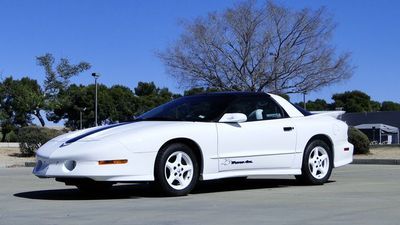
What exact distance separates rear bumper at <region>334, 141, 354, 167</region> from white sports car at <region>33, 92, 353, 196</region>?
0.02 metres

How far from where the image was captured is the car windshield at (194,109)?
909 cm

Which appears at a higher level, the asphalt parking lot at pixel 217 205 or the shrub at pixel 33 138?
the shrub at pixel 33 138

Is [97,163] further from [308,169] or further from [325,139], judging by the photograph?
[325,139]

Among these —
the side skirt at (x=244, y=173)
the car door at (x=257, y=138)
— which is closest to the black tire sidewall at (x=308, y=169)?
the side skirt at (x=244, y=173)

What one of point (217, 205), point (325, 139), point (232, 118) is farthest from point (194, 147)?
point (325, 139)

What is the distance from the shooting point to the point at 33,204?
7.95 meters

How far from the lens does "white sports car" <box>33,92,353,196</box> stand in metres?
8.13

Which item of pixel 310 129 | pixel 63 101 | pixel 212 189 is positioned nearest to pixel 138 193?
pixel 212 189

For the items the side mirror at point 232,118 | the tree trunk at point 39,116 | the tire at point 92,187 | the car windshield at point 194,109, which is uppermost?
the tree trunk at point 39,116

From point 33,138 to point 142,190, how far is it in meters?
13.9

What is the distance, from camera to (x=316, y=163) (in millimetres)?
10055

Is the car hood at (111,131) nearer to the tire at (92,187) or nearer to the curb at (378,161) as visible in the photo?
the tire at (92,187)

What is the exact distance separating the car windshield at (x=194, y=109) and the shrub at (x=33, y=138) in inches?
550

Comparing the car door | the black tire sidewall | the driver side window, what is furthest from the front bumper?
the black tire sidewall
